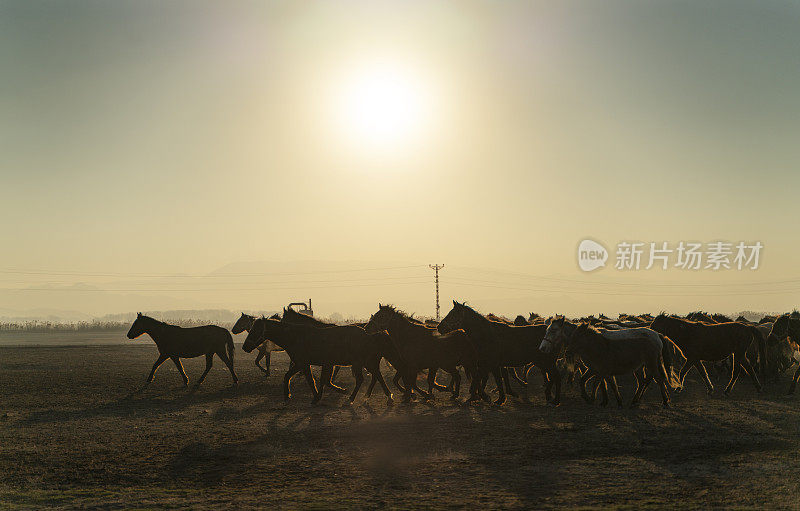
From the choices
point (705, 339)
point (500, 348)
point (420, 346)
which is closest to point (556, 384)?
point (500, 348)

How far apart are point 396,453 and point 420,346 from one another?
6.06 metres

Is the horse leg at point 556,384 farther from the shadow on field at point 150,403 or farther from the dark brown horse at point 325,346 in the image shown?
the shadow on field at point 150,403

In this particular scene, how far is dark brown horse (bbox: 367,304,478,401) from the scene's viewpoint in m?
16.3

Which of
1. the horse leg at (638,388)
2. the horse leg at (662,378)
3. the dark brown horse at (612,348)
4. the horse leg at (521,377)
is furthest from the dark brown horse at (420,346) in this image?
the horse leg at (662,378)


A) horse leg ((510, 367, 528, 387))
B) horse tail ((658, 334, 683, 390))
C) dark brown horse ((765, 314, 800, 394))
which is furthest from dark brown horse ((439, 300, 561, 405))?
dark brown horse ((765, 314, 800, 394))

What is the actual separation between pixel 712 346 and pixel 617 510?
479 inches

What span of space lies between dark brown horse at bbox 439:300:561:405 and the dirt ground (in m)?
0.91

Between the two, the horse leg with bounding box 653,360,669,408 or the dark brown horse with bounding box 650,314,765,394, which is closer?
the horse leg with bounding box 653,360,669,408

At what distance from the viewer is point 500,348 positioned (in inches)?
637

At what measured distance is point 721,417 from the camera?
1359cm

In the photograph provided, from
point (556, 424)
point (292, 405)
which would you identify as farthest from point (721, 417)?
point (292, 405)

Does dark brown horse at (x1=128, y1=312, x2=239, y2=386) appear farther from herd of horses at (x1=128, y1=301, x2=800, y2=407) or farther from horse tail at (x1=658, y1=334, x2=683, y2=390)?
horse tail at (x1=658, y1=334, x2=683, y2=390)

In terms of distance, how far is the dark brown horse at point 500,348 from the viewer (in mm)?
16078

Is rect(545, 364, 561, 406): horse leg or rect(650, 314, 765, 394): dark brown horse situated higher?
rect(650, 314, 765, 394): dark brown horse
